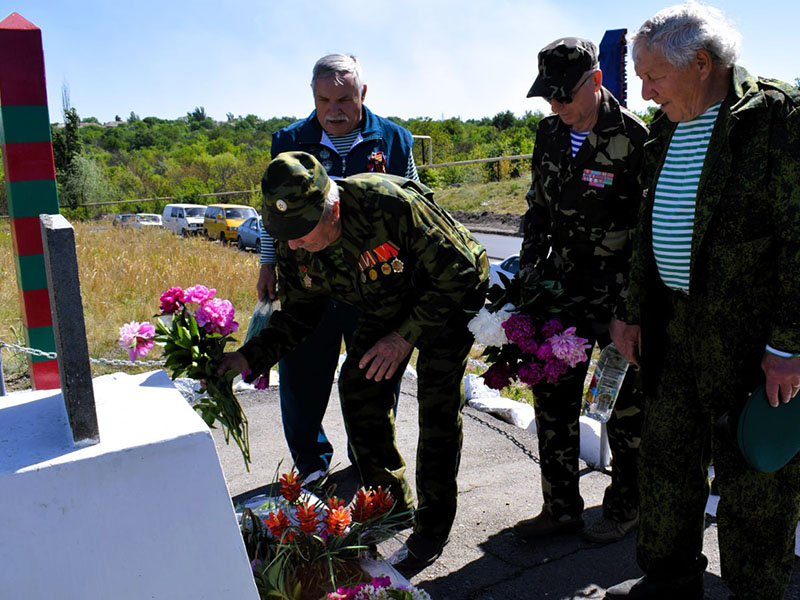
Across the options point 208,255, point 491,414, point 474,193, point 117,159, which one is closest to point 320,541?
point 491,414

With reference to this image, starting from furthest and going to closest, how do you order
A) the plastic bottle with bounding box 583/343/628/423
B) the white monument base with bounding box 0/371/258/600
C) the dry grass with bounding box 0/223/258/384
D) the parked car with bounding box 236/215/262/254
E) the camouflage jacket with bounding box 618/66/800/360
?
the parked car with bounding box 236/215/262/254 → the dry grass with bounding box 0/223/258/384 → the plastic bottle with bounding box 583/343/628/423 → the camouflage jacket with bounding box 618/66/800/360 → the white monument base with bounding box 0/371/258/600

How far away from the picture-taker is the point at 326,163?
3545mm

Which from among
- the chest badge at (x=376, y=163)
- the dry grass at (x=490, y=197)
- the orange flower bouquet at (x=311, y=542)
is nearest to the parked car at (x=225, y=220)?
the dry grass at (x=490, y=197)

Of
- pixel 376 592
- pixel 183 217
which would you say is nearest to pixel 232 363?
pixel 376 592

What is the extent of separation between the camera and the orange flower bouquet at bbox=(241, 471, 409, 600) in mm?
2449

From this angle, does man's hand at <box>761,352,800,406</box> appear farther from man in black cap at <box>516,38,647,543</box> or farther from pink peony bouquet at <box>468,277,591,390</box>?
man in black cap at <box>516,38,647,543</box>

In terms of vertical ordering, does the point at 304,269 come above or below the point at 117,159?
below

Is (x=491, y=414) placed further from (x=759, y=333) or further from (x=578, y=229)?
(x=759, y=333)

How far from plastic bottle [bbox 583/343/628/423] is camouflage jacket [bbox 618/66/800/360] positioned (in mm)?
613

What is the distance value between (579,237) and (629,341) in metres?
0.52

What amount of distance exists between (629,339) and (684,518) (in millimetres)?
672

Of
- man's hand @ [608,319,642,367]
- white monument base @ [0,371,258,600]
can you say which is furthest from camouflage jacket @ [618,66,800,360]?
white monument base @ [0,371,258,600]

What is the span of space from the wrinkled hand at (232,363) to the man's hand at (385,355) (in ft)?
1.50

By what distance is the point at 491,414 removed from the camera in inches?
193
